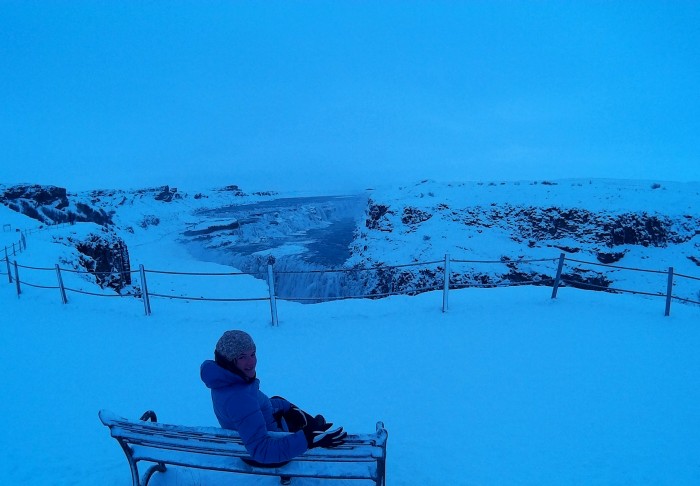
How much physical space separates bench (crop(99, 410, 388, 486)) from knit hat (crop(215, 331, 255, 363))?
0.58 meters

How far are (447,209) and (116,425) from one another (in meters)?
32.3

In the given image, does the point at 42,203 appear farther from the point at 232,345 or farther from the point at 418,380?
the point at 232,345

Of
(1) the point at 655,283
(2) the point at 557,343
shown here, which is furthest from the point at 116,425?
(1) the point at 655,283

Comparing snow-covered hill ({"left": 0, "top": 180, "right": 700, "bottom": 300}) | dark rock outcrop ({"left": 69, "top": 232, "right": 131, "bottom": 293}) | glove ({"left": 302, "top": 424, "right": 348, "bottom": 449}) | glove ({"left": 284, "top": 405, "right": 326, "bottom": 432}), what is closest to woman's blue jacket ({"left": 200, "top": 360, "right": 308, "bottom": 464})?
glove ({"left": 302, "top": 424, "right": 348, "bottom": 449})

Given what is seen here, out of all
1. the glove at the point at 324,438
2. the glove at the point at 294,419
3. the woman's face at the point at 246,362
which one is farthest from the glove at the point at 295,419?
the woman's face at the point at 246,362

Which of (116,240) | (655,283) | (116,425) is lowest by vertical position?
(655,283)

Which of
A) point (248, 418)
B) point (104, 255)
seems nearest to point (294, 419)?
point (248, 418)

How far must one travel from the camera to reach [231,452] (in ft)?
7.37

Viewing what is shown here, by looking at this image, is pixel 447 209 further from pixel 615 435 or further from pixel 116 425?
pixel 116 425

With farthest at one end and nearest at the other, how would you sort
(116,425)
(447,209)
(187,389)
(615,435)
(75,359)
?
(447,209) → (75,359) → (187,389) → (615,435) → (116,425)

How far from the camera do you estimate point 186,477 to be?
2898 millimetres

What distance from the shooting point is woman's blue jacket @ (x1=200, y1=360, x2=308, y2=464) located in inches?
83.1

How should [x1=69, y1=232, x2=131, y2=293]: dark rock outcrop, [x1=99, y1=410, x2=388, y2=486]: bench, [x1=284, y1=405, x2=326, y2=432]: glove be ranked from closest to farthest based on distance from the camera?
[x1=99, y1=410, x2=388, y2=486]: bench → [x1=284, y1=405, x2=326, y2=432]: glove → [x1=69, y1=232, x2=131, y2=293]: dark rock outcrop

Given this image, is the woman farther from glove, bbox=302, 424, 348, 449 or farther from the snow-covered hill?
the snow-covered hill
